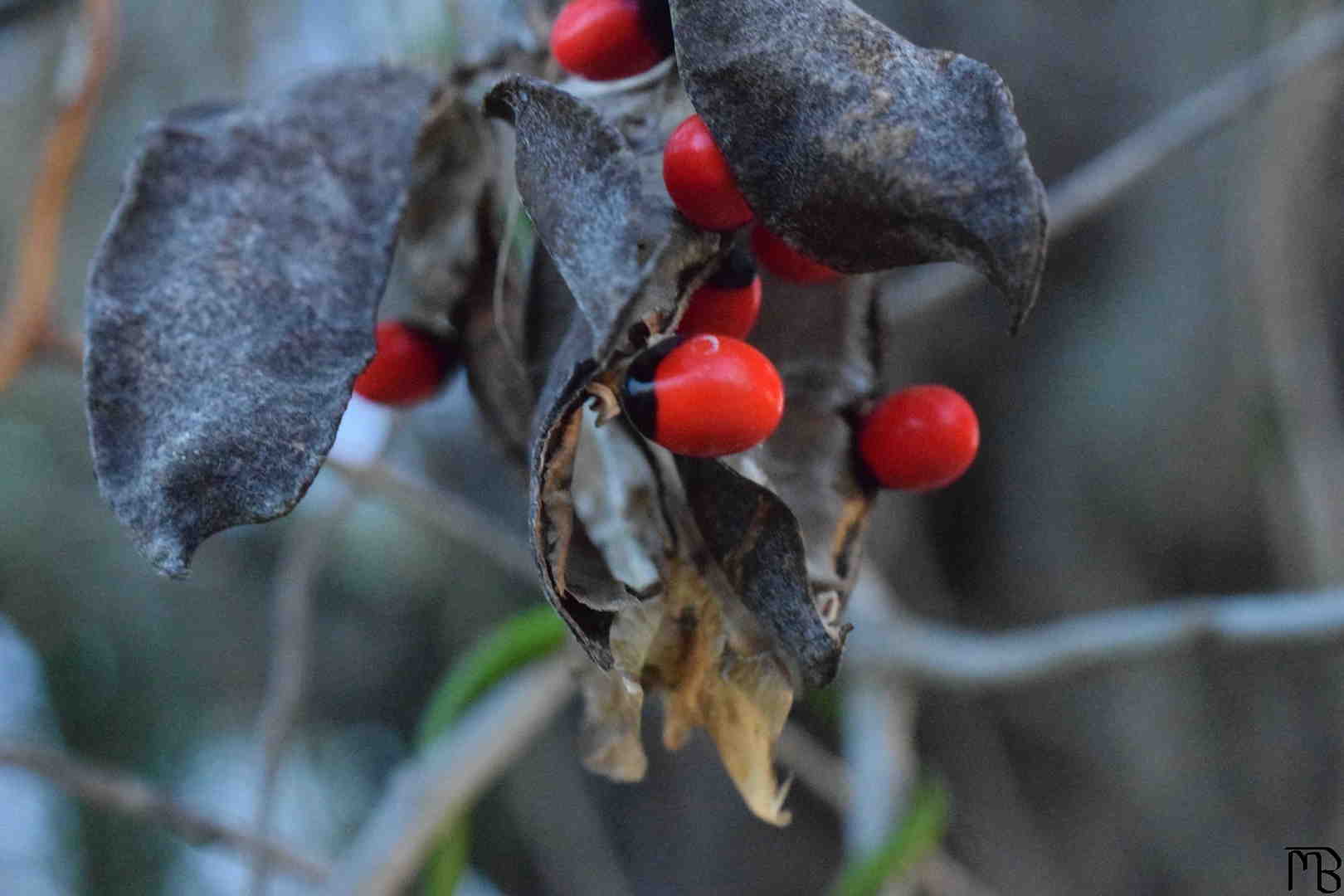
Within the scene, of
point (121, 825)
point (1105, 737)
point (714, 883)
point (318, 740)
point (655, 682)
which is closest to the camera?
point (655, 682)

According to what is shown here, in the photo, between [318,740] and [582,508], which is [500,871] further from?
[582,508]

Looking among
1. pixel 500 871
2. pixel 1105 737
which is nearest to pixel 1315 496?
pixel 1105 737

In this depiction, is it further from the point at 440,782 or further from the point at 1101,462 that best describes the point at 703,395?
the point at 1101,462

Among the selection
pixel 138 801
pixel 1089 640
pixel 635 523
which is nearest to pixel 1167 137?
pixel 1089 640

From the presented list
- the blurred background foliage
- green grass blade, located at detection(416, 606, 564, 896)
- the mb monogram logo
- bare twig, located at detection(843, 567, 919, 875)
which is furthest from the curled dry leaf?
the mb monogram logo

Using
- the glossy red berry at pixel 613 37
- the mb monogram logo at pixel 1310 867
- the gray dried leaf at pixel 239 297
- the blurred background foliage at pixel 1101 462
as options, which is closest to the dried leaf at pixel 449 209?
the gray dried leaf at pixel 239 297

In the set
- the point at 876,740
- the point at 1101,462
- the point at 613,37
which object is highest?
the point at 613,37

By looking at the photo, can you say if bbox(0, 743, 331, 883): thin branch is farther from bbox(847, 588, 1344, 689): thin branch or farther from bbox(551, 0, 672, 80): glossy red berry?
bbox(551, 0, 672, 80): glossy red berry
